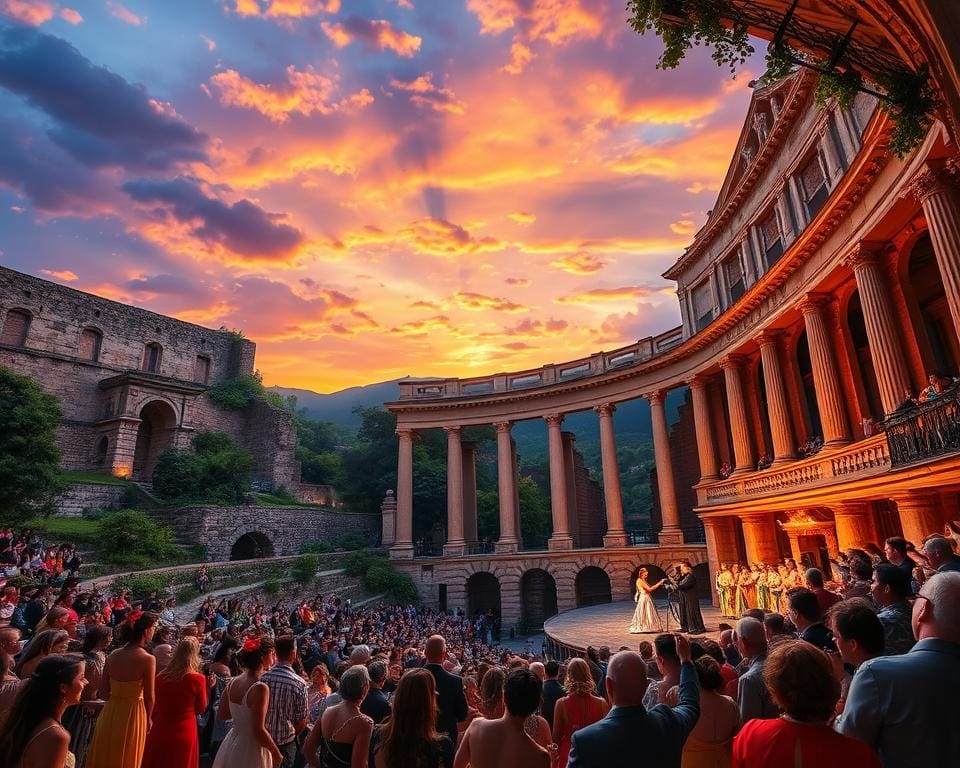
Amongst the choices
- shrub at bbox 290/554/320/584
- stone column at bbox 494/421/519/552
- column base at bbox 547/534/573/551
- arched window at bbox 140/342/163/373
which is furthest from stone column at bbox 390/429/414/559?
arched window at bbox 140/342/163/373

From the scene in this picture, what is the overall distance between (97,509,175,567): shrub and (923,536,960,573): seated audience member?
2570 centimetres

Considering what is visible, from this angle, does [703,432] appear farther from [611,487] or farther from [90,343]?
[90,343]

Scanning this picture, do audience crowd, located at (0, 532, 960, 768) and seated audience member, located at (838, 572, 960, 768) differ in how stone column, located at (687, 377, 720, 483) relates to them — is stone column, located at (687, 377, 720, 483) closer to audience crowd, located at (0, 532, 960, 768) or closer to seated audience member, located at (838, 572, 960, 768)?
audience crowd, located at (0, 532, 960, 768)

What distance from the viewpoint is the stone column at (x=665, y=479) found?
91.0ft

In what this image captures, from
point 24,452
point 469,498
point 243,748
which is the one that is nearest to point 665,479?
point 469,498

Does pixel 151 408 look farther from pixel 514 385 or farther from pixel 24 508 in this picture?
pixel 514 385

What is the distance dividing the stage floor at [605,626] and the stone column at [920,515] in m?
5.73

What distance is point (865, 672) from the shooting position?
94.7 inches

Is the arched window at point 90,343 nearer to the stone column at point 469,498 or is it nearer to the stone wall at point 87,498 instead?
the stone wall at point 87,498

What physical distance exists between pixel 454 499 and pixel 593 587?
10659mm

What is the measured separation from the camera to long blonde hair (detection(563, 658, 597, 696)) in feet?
14.5

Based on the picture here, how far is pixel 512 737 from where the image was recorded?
10.1 ft

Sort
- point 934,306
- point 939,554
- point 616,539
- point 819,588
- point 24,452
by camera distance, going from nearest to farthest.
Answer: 1. point 939,554
2. point 819,588
3. point 934,306
4. point 24,452
5. point 616,539

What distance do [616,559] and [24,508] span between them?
2787 cm
